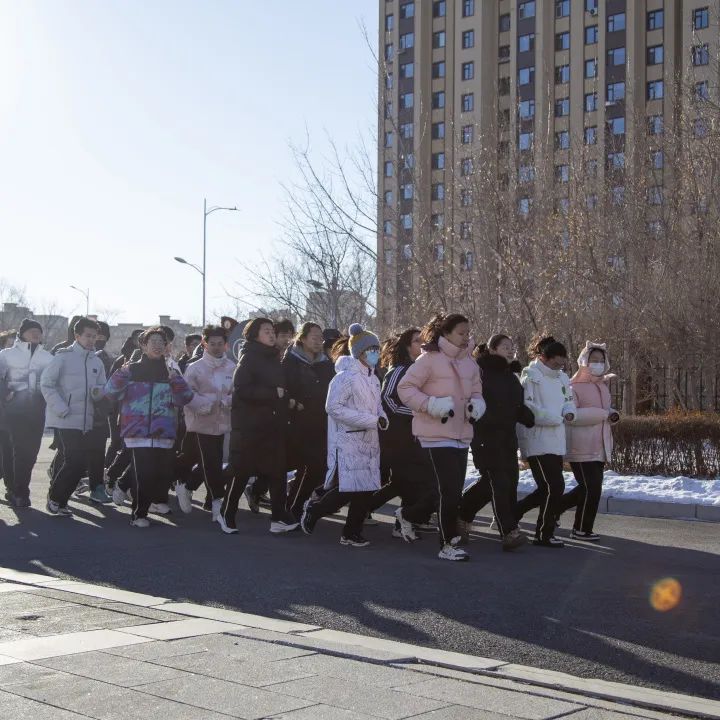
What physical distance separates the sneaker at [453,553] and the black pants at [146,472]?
3.24 meters

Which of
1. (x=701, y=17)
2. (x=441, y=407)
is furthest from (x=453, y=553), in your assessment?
(x=701, y=17)

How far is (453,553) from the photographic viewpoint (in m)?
9.11

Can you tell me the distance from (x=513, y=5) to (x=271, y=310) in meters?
52.5

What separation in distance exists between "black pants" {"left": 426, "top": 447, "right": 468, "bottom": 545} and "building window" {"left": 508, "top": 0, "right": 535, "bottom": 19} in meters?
77.9

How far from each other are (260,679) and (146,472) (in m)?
6.53

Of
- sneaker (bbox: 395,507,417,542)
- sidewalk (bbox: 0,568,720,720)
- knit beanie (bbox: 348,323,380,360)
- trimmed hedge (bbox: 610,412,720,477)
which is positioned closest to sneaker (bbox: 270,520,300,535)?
sneaker (bbox: 395,507,417,542)

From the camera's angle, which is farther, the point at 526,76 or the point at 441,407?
the point at 526,76


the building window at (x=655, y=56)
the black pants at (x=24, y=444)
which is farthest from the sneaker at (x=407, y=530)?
the building window at (x=655, y=56)

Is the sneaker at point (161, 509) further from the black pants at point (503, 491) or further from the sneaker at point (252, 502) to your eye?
the black pants at point (503, 491)

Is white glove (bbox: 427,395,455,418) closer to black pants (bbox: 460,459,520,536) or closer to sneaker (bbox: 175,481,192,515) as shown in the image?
black pants (bbox: 460,459,520,536)

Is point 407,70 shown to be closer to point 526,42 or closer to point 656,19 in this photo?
point 526,42

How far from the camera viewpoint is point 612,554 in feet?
31.5

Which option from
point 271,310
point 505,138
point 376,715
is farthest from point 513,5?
point 376,715

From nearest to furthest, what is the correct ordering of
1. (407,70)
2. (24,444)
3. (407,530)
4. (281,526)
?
(407,530) < (281,526) < (24,444) < (407,70)
